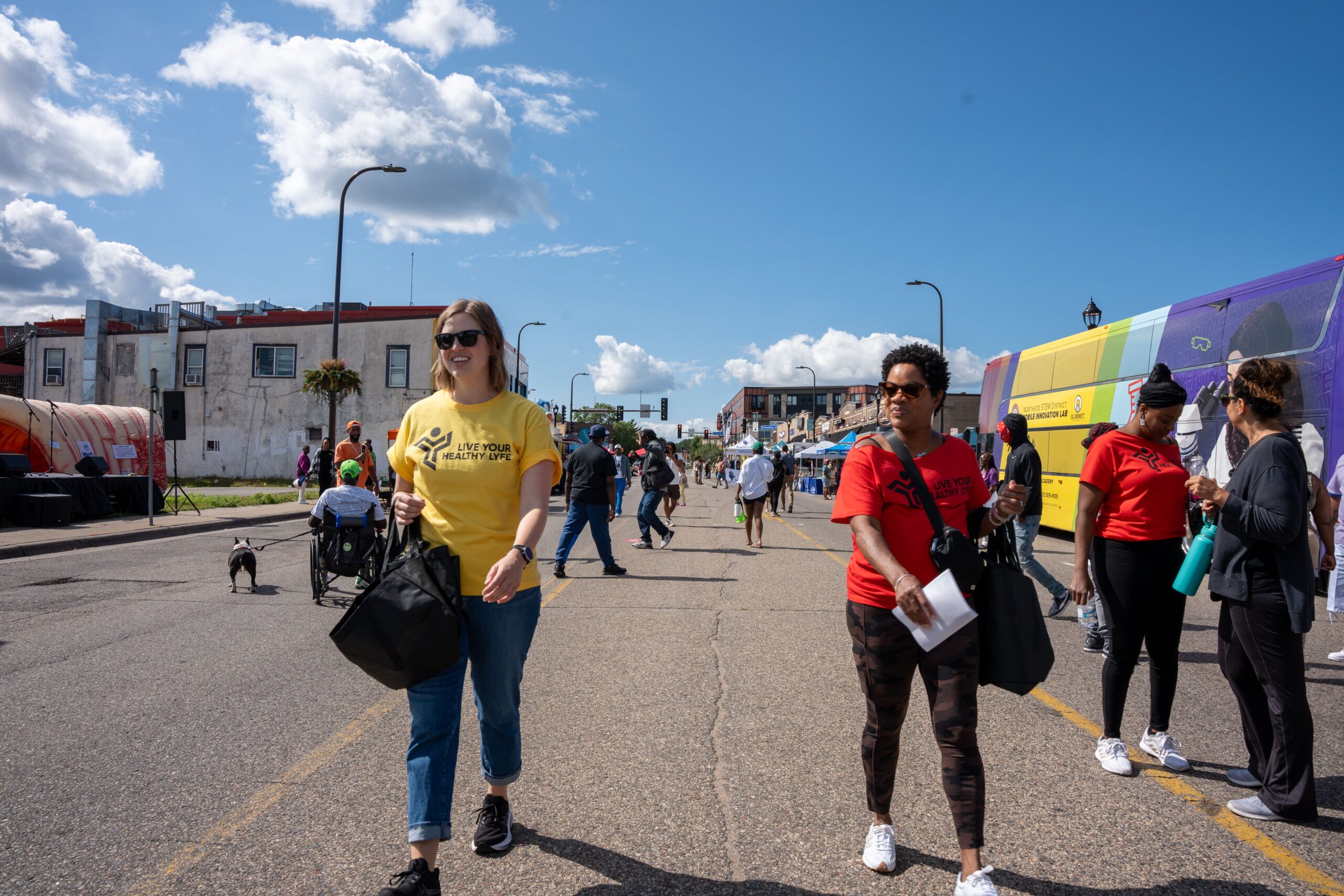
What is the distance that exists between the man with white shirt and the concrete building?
1174 inches

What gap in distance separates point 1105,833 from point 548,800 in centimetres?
221

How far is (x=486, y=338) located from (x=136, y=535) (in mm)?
14232

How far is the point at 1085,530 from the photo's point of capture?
408 centimetres

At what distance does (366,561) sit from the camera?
8031 mm

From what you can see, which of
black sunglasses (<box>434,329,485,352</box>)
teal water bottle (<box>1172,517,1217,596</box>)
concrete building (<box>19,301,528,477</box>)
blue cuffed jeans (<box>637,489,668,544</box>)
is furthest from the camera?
concrete building (<box>19,301,528,477</box>)

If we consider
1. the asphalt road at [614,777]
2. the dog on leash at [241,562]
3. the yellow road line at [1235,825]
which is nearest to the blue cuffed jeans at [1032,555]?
the asphalt road at [614,777]

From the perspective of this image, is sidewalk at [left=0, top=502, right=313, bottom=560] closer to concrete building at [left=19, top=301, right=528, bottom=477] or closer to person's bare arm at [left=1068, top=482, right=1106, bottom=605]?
person's bare arm at [left=1068, top=482, right=1106, bottom=605]

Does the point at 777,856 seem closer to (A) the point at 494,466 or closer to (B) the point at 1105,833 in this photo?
(B) the point at 1105,833

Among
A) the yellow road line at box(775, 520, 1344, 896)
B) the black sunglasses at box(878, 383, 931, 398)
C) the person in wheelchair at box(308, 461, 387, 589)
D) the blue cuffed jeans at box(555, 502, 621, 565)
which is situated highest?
the black sunglasses at box(878, 383, 931, 398)

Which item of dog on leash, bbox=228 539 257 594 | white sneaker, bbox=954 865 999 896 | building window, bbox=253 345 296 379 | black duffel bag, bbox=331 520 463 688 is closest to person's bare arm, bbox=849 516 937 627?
white sneaker, bbox=954 865 999 896

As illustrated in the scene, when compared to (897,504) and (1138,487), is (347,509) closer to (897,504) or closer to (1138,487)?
(897,504)

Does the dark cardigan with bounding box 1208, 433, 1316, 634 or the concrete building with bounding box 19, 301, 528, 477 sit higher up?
the concrete building with bounding box 19, 301, 528, 477

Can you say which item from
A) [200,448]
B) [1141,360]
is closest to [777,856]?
[1141,360]

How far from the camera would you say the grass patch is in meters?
20.3
